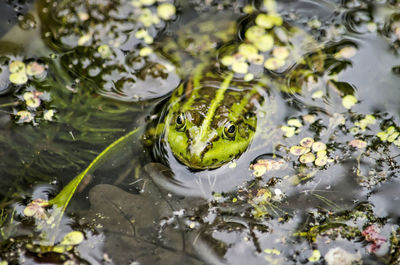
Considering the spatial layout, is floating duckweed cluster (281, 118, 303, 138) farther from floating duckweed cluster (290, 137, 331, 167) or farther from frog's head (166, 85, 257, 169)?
frog's head (166, 85, 257, 169)

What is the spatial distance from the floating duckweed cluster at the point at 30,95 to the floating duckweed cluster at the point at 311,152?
2.43 metres

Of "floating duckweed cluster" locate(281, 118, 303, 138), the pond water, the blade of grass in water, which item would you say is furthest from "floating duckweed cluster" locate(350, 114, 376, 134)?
the blade of grass in water

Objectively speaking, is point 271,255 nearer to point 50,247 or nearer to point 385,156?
point 385,156

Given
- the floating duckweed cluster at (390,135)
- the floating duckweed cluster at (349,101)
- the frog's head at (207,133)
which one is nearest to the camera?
the frog's head at (207,133)

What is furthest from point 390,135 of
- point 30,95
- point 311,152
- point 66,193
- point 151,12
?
point 30,95

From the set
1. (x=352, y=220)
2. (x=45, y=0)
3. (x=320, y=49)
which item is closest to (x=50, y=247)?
(x=352, y=220)

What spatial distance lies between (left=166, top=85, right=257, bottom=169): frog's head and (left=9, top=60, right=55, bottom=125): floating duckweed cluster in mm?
1293

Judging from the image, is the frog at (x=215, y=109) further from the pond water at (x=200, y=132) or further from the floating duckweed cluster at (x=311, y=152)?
the floating duckweed cluster at (x=311, y=152)

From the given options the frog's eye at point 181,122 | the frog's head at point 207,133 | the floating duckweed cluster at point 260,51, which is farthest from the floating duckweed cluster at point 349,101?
the frog's eye at point 181,122

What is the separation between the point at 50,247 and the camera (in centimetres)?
294

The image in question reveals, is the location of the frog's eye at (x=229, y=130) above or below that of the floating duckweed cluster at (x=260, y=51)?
below

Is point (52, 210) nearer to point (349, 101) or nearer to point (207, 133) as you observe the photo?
point (207, 133)

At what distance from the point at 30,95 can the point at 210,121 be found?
1.90 metres

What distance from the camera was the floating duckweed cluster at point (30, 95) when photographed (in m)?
3.65
